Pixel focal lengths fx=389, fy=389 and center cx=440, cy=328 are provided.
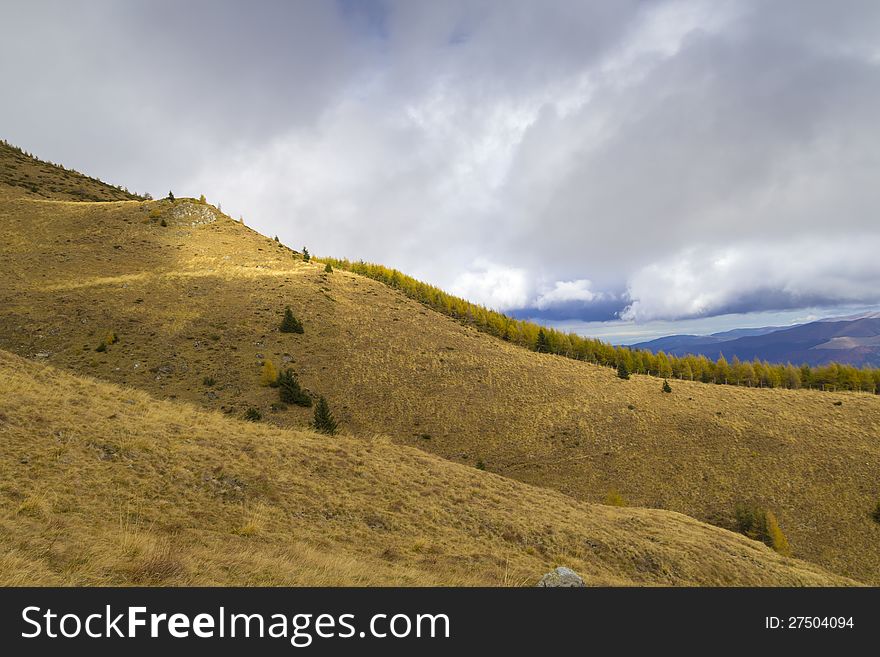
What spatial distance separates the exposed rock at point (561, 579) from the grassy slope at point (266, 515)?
2.20ft

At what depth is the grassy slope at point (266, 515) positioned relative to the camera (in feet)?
26.0

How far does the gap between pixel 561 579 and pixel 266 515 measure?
337 inches

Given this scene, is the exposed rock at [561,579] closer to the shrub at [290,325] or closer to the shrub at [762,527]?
the shrub at [762,527]

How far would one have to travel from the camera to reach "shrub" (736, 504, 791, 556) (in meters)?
26.9

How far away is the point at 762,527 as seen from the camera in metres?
28.5

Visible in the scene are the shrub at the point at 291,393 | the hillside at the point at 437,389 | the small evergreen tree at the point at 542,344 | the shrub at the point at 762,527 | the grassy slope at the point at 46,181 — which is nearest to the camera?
the shrub at the point at 762,527

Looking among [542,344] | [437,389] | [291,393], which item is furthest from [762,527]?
[542,344]

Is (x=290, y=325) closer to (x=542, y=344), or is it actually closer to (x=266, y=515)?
(x=266, y=515)

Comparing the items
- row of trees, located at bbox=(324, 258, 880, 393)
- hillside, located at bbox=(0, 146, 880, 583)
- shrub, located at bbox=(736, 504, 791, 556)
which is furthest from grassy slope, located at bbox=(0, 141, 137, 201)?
shrub, located at bbox=(736, 504, 791, 556)

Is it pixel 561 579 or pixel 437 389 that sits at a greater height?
pixel 437 389

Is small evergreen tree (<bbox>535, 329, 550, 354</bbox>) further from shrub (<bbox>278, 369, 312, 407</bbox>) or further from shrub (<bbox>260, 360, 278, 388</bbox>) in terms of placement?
shrub (<bbox>260, 360, 278, 388</bbox>)

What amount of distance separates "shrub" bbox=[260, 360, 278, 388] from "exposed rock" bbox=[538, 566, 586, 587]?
99.4 ft

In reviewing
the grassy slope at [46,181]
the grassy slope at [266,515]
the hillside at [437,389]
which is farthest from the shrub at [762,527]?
the grassy slope at [46,181]
